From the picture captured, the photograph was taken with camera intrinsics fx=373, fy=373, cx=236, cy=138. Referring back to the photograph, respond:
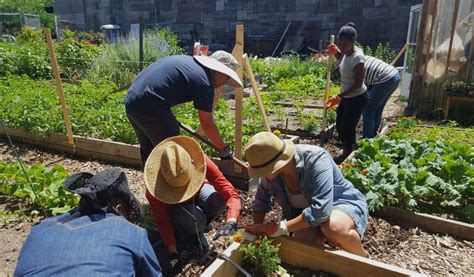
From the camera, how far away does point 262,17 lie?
18.7m

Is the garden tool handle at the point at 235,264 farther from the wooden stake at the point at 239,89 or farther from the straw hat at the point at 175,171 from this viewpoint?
the wooden stake at the point at 239,89

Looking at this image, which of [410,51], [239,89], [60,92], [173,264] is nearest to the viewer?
[173,264]

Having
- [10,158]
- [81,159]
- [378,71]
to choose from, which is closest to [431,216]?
[378,71]

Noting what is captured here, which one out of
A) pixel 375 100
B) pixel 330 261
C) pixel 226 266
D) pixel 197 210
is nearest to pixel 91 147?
pixel 197 210

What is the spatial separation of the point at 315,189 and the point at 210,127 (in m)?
1.21

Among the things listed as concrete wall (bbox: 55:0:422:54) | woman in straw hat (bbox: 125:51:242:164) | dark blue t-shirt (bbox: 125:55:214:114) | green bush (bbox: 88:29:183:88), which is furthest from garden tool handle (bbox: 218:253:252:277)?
concrete wall (bbox: 55:0:422:54)

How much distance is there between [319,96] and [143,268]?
777 centimetres

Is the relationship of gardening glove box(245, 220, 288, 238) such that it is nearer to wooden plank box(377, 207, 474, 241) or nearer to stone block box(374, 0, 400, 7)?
wooden plank box(377, 207, 474, 241)

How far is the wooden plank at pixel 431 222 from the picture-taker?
10.7ft

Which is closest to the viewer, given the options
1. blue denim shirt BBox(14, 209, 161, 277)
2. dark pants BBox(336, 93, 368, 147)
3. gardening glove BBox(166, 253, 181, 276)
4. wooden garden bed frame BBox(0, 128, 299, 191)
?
blue denim shirt BBox(14, 209, 161, 277)

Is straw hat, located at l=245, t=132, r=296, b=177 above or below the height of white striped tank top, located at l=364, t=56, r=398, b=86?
below

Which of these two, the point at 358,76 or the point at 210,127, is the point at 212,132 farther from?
the point at 358,76

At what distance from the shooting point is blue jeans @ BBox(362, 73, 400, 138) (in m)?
5.23

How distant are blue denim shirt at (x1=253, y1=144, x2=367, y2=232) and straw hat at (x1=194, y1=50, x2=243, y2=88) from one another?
1.06 meters
